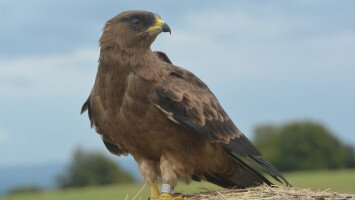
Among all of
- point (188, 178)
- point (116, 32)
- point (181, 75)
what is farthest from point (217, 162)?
point (116, 32)

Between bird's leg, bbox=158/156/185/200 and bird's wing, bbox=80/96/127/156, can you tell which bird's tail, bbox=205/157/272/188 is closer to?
bird's leg, bbox=158/156/185/200

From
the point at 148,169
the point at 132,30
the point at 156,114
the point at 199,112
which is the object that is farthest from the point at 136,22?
the point at 148,169

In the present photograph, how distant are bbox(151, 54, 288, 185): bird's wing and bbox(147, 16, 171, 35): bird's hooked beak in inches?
21.6

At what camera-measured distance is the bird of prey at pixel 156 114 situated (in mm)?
8523

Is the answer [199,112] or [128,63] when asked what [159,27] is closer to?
[128,63]

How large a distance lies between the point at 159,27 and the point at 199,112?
3.57ft

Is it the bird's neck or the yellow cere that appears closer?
the bird's neck

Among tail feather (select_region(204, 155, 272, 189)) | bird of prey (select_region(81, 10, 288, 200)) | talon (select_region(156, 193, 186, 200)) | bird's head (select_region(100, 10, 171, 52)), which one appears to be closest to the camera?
bird of prey (select_region(81, 10, 288, 200))

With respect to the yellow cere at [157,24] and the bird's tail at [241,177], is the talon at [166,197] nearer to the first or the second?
the bird's tail at [241,177]

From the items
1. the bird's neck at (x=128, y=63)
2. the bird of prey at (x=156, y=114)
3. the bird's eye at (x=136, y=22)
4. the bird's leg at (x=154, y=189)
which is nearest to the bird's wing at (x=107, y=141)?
the bird of prey at (x=156, y=114)

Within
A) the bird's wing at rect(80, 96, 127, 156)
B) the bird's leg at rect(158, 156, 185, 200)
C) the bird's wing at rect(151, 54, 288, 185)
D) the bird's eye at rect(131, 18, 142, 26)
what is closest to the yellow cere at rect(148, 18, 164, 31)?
the bird's eye at rect(131, 18, 142, 26)

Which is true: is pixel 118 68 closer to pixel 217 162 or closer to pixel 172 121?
pixel 172 121

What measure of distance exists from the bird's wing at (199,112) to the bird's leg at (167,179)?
1.63 feet

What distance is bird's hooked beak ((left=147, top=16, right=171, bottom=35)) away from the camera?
8.70m
